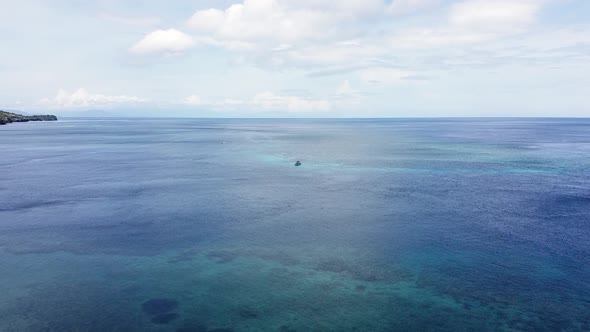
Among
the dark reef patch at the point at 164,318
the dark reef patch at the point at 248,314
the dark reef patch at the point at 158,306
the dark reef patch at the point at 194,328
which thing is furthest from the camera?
the dark reef patch at the point at 158,306

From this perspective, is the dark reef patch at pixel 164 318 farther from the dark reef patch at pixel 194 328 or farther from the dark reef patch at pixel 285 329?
the dark reef patch at pixel 285 329

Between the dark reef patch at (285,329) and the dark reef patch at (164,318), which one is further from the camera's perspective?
the dark reef patch at (164,318)

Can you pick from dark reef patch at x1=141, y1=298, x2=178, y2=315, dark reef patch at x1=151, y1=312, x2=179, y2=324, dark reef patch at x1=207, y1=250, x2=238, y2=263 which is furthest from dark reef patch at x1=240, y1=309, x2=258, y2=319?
dark reef patch at x1=207, y1=250, x2=238, y2=263

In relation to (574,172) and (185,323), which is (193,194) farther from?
(574,172)

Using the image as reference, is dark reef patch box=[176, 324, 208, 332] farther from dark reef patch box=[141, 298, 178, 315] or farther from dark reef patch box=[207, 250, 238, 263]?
dark reef patch box=[207, 250, 238, 263]

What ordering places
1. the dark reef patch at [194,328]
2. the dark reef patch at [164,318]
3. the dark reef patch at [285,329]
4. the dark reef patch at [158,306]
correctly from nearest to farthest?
1. the dark reef patch at [194,328]
2. the dark reef patch at [285,329]
3. the dark reef patch at [164,318]
4. the dark reef patch at [158,306]

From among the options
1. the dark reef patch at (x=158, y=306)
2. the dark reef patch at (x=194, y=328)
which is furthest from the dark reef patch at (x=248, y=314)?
the dark reef patch at (x=158, y=306)

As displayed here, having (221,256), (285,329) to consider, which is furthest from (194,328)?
(221,256)
